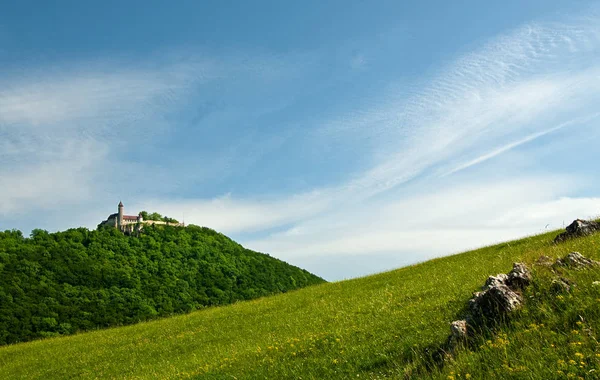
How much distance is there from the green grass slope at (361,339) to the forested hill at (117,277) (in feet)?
78.4

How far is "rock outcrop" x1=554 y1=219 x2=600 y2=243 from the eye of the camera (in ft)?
75.7

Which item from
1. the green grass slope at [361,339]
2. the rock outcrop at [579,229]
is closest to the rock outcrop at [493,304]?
the green grass slope at [361,339]

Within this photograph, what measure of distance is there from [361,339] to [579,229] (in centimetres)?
1598

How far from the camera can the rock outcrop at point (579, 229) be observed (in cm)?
2308

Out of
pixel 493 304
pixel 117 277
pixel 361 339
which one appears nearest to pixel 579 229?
pixel 361 339

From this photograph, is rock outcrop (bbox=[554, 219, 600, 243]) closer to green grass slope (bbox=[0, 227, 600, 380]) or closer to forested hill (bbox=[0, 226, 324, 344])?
green grass slope (bbox=[0, 227, 600, 380])

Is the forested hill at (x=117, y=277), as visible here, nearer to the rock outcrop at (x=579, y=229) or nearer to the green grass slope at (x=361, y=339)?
the green grass slope at (x=361, y=339)

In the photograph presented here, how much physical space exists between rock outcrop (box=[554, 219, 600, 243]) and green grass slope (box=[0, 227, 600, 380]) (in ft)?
8.42

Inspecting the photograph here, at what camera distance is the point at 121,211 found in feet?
461

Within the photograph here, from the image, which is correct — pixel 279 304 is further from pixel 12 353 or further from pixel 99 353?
pixel 12 353

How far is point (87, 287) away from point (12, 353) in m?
34.8

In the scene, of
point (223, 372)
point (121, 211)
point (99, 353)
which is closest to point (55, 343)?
point (99, 353)

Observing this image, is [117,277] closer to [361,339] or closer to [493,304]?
[361,339]

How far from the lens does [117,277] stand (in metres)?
72.9
